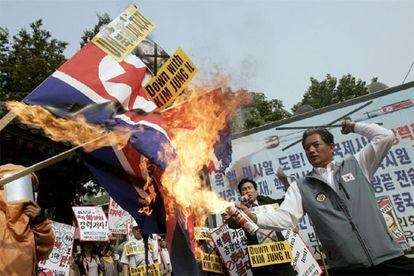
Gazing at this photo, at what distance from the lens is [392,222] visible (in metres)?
6.52

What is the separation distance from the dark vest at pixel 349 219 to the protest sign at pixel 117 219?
7.51 metres

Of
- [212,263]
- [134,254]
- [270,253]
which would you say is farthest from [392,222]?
[134,254]

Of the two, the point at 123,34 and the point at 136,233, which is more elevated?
the point at 123,34

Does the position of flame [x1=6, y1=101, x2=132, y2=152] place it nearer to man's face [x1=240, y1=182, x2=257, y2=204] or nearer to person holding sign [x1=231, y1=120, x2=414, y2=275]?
person holding sign [x1=231, y1=120, x2=414, y2=275]

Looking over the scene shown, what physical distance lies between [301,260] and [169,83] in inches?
131

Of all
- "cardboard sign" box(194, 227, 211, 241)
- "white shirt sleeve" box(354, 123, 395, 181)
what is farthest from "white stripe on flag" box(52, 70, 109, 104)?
"cardboard sign" box(194, 227, 211, 241)

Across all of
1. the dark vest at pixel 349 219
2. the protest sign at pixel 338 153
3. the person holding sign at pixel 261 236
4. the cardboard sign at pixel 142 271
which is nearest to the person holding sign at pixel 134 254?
the cardboard sign at pixel 142 271

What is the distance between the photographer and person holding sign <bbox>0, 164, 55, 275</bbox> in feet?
10.2

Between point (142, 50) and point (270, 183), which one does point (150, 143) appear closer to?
point (270, 183)

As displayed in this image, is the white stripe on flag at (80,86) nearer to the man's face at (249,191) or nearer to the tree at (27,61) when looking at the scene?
the man's face at (249,191)

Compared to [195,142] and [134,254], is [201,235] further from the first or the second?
[134,254]

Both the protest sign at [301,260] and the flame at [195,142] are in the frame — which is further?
→ the protest sign at [301,260]

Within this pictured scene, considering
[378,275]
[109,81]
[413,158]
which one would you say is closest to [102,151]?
[109,81]

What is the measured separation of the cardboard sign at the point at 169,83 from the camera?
465 centimetres
